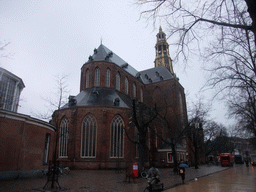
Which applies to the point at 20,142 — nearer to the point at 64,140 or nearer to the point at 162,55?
the point at 64,140

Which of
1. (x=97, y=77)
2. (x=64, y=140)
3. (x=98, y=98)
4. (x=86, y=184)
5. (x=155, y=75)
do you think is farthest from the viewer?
(x=155, y=75)

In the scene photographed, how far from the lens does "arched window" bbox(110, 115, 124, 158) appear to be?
25547mm

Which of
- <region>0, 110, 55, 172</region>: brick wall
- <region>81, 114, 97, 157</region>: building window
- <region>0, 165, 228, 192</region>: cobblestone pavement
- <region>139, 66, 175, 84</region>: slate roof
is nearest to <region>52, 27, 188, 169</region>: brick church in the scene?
<region>81, 114, 97, 157</region>: building window

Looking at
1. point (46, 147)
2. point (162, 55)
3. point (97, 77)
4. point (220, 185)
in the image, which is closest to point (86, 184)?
point (46, 147)

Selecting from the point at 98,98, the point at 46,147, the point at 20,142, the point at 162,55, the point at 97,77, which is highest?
the point at 162,55

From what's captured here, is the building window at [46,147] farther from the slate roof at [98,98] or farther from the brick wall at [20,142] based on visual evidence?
the slate roof at [98,98]

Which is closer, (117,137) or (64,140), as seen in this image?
(117,137)

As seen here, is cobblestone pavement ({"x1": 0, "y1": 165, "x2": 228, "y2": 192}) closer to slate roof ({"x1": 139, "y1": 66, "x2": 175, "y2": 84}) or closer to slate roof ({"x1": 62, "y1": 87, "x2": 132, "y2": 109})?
slate roof ({"x1": 62, "y1": 87, "x2": 132, "y2": 109})

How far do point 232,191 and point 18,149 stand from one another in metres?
12.5

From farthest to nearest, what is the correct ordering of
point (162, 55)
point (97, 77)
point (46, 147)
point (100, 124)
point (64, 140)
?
point (162, 55) → point (97, 77) → point (64, 140) → point (100, 124) → point (46, 147)

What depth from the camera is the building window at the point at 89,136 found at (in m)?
24.9

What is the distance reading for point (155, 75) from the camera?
4353cm

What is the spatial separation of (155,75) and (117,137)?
2122 cm

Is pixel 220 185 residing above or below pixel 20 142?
below
